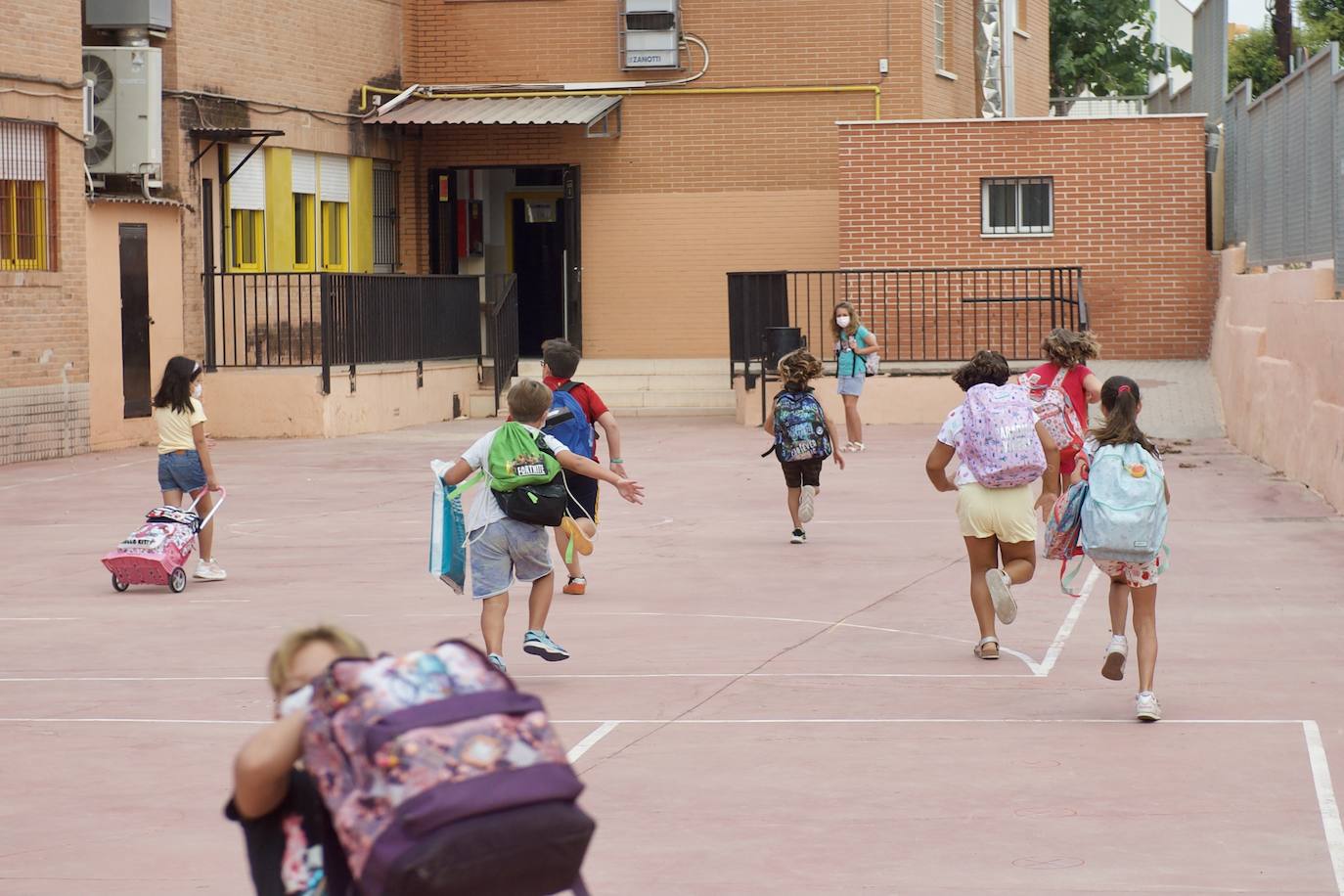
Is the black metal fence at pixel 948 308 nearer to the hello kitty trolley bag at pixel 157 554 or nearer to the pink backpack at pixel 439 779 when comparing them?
the hello kitty trolley bag at pixel 157 554

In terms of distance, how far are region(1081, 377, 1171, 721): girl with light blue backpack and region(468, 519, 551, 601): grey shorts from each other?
2.55 m

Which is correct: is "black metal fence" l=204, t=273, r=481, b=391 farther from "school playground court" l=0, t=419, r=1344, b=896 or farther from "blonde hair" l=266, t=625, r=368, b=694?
"blonde hair" l=266, t=625, r=368, b=694

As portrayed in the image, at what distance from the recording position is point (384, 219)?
104ft

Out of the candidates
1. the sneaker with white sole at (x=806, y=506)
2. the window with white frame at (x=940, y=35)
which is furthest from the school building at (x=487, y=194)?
the sneaker with white sole at (x=806, y=506)

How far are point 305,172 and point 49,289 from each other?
668 cm

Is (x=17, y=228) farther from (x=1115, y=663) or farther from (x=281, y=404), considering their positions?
(x=1115, y=663)

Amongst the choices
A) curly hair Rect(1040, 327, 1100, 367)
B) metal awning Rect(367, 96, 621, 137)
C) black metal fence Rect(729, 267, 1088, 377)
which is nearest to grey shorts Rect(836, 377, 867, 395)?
black metal fence Rect(729, 267, 1088, 377)

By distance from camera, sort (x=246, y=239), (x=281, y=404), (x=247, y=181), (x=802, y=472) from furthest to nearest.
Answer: (x=246, y=239)
(x=247, y=181)
(x=281, y=404)
(x=802, y=472)

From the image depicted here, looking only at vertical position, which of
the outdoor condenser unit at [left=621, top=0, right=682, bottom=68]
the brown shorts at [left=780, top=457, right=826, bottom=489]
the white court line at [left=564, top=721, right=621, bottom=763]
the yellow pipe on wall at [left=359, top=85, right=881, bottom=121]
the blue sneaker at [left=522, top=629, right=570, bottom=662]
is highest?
the outdoor condenser unit at [left=621, top=0, right=682, bottom=68]

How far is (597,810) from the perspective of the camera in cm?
724

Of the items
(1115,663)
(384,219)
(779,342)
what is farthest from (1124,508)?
(384,219)

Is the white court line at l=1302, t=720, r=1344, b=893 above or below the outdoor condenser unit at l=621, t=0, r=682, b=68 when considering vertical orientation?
below

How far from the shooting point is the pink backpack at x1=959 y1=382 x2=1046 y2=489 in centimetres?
1037

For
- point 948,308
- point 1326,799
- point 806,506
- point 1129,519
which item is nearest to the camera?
point 1326,799
